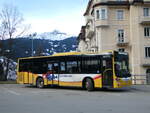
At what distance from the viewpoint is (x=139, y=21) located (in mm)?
53844

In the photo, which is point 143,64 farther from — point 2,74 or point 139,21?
point 2,74

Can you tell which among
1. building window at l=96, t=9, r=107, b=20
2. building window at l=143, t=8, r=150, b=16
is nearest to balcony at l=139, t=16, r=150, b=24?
building window at l=143, t=8, r=150, b=16

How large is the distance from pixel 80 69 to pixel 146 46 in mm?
32056

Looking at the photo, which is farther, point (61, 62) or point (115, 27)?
point (115, 27)

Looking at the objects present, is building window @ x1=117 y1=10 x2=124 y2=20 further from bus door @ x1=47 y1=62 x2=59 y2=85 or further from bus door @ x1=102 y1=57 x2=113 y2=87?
bus door @ x1=102 y1=57 x2=113 y2=87

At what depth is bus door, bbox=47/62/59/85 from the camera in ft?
85.0

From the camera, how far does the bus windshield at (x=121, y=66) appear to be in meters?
22.3

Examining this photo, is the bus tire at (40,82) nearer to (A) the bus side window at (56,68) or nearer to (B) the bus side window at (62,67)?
(A) the bus side window at (56,68)

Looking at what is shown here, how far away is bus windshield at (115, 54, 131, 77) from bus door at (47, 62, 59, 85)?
566cm

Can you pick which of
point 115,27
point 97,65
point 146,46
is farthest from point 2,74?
point 97,65

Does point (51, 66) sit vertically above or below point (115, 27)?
below

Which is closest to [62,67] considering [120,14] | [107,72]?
[107,72]

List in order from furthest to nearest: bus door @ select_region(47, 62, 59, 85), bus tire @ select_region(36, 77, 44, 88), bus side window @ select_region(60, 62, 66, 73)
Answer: bus tire @ select_region(36, 77, 44, 88), bus door @ select_region(47, 62, 59, 85), bus side window @ select_region(60, 62, 66, 73)

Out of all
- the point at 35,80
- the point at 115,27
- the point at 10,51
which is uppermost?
the point at 115,27
